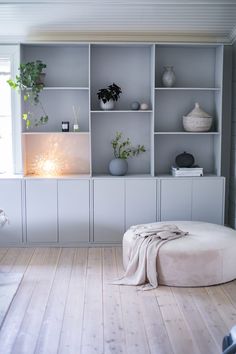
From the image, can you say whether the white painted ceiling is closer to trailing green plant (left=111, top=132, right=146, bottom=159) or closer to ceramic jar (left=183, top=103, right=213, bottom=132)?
ceramic jar (left=183, top=103, right=213, bottom=132)

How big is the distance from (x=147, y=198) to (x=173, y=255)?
1.25 m

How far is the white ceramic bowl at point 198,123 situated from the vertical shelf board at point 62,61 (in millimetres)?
1259

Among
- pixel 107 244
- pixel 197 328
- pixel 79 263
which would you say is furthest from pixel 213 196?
pixel 197 328

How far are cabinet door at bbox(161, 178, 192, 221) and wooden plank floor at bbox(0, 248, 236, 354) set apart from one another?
97 centimetres

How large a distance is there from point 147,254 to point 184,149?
1.92 m

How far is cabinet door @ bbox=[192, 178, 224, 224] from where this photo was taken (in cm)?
516

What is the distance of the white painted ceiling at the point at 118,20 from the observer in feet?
15.0

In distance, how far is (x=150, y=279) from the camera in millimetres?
4020

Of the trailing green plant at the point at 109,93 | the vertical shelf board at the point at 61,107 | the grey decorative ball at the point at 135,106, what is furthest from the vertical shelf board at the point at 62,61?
the grey decorative ball at the point at 135,106

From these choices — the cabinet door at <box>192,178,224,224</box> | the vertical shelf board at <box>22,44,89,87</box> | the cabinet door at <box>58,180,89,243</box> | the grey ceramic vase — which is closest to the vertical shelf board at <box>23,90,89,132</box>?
the vertical shelf board at <box>22,44,89,87</box>

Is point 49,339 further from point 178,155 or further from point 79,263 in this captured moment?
point 178,155

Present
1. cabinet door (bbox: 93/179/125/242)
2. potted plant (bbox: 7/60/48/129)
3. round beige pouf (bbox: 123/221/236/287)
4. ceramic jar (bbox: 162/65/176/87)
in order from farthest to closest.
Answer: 1. ceramic jar (bbox: 162/65/176/87)
2. cabinet door (bbox: 93/179/125/242)
3. potted plant (bbox: 7/60/48/129)
4. round beige pouf (bbox: 123/221/236/287)

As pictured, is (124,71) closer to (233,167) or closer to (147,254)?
(233,167)

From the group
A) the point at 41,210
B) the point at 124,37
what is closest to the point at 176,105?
the point at 124,37
